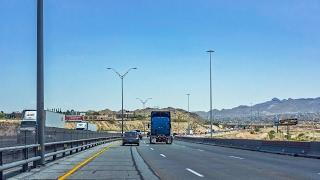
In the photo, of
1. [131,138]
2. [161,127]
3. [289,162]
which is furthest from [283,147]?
[161,127]

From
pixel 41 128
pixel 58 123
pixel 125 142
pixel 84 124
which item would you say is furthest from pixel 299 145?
pixel 84 124

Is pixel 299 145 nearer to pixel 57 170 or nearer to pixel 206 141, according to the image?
pixel 57 170

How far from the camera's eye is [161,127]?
6825 centimetres

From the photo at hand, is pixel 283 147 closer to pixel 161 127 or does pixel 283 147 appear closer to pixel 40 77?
pixel 40 77

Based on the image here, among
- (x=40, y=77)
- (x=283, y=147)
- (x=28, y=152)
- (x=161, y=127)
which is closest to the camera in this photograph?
(x=28, y=152)

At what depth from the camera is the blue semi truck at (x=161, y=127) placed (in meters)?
68.1

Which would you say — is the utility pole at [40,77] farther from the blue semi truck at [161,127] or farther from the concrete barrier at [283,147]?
the blue semi truck at [161,127]

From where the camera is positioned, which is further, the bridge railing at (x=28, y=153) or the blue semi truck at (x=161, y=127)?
the blue semi truck at (x=161, y=127)

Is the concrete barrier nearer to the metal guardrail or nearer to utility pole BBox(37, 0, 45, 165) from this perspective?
the metal guardrail

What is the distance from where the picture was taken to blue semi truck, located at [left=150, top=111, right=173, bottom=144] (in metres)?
68.1

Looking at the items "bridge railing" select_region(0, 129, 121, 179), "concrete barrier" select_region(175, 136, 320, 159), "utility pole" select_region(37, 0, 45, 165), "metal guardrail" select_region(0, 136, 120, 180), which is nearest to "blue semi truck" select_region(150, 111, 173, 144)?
"concrete barrier" select_region(175, 136, 320, 159)

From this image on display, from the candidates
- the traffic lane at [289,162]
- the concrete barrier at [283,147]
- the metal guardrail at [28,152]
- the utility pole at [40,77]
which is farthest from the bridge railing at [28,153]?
the concrete barrier at [283,147]

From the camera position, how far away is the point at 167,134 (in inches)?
2680

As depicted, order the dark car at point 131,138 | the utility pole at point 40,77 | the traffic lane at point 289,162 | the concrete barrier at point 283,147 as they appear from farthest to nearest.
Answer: the dark car at point 131,138, the concrete barrier at point 283,147, the utility pole at point 40,77, the traffic lane at point 289,162
